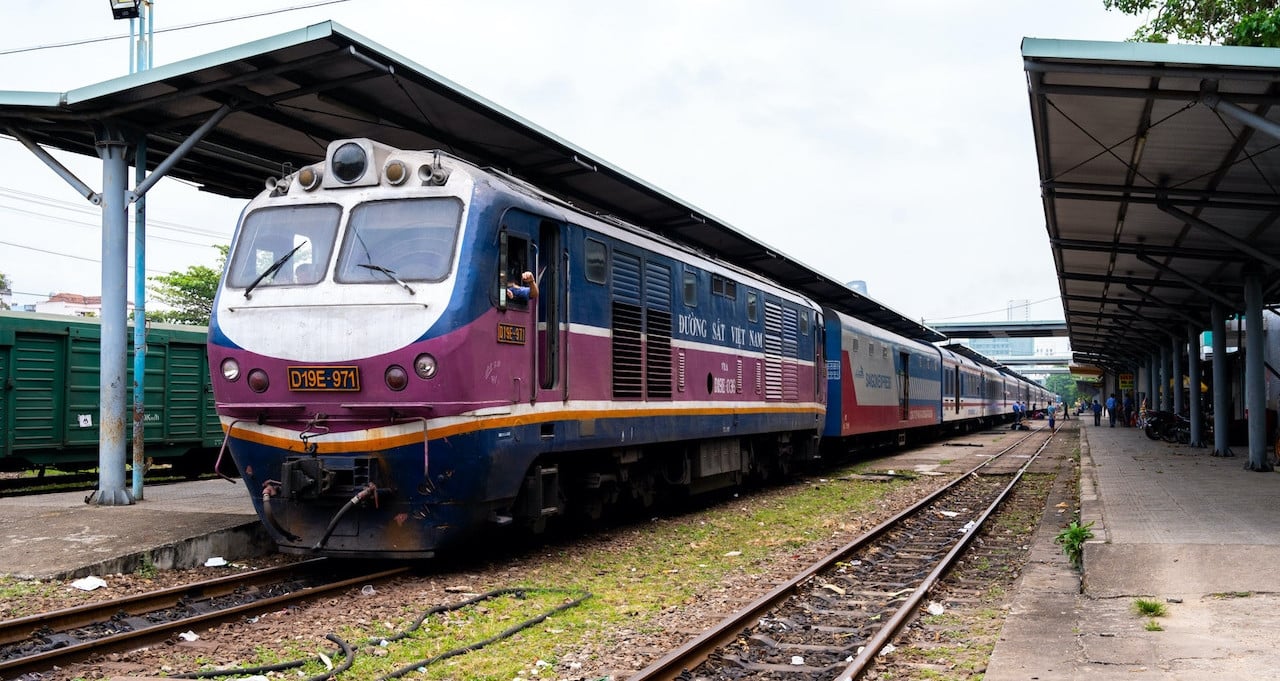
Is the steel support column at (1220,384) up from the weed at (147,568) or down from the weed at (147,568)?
up

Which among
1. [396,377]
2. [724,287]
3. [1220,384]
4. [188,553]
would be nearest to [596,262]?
[396,377]

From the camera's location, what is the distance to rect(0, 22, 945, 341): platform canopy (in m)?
9.80

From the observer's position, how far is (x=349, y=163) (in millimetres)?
8539

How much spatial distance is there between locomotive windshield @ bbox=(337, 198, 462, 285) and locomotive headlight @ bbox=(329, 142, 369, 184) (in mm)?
332

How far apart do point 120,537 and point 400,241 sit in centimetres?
367

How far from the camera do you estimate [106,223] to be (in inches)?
444

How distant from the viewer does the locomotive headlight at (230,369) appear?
26.6 feet

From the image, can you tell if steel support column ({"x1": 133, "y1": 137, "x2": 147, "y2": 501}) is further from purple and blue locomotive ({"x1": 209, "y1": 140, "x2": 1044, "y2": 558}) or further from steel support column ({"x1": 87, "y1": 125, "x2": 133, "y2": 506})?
purple and blue locomotive ({"x1": 209, "y1": 140, "x2": 1044, "y2": 558})

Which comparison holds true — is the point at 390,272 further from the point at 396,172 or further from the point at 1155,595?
the point at 1155,595

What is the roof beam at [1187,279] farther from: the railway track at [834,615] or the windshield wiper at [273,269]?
the windshield wiper at [273,269]

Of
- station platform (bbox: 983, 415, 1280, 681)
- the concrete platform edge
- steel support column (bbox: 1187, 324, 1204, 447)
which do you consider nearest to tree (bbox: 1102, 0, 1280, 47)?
steel support column (bbox: 1187, 324, 1204, 447)

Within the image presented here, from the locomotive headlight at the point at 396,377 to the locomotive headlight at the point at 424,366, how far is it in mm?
100

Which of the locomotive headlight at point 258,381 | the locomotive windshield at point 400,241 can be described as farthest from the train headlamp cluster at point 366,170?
the locomotive headlight at point 258,381

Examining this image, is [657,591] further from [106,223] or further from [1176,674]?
[106,223]
